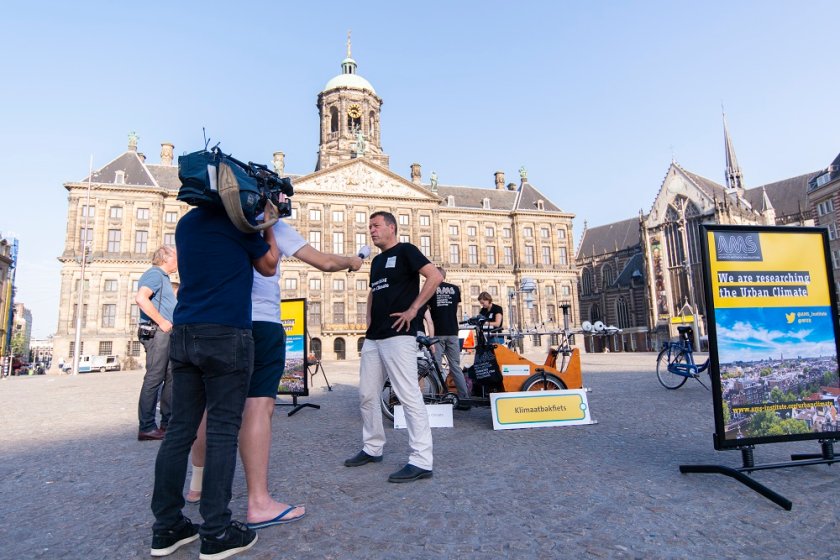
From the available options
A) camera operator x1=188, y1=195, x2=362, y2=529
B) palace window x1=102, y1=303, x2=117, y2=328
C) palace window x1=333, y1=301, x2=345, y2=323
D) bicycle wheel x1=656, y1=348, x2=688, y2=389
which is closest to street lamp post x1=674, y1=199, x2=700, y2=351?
palace window x1=333, y1=301, x2=345, y2=323

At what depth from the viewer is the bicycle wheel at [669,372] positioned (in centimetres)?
989

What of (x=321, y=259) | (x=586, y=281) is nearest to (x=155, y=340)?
(x=321, y=259)

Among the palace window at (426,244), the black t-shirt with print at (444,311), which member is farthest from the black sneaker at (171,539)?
the palace window at (426,244)

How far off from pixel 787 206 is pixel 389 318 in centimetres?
6471

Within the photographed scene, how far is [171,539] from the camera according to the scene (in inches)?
101

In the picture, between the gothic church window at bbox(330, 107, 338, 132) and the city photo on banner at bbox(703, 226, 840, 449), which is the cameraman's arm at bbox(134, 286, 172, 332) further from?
the gothic church window at bbox(330, 107, 338, 132)

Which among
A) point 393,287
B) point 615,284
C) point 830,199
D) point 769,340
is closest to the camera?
point 769,340

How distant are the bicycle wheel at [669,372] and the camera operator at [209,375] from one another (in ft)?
31.2

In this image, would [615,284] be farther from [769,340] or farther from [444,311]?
[769,340]

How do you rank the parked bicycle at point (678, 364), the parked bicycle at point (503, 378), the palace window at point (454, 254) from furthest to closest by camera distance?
1. the palace window at point (454, 254)
2. the parked bicycle at point (678, 364)
3. the parked bicycle at point (503, 378)

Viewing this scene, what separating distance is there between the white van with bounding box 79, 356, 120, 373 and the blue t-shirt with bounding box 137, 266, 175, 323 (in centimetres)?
4101

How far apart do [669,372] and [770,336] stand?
6966 mm

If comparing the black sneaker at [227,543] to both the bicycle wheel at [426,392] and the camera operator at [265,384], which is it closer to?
the camera operator at [265,384]

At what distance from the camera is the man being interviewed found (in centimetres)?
413
